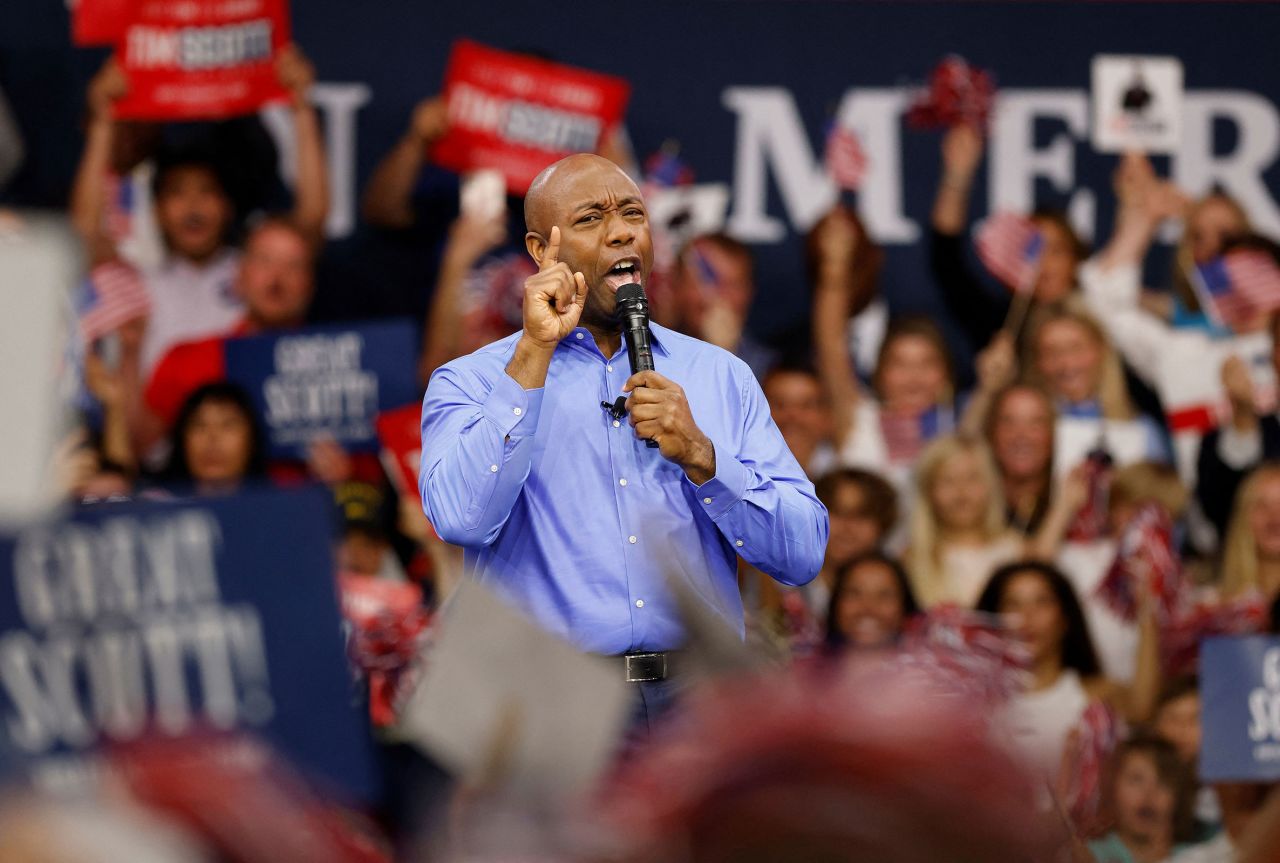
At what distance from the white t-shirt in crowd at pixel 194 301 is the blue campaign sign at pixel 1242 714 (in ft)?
9.28

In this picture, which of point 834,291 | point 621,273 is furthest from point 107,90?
point 621,273

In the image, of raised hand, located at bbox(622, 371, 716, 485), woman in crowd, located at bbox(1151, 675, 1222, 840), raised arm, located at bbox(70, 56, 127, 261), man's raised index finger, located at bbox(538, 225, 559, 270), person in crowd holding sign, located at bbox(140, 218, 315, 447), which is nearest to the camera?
raised hand, located at bbox(622, 371, 716, 485)

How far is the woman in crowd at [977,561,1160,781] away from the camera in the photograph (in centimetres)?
471

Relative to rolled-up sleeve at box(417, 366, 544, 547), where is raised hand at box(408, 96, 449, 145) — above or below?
above

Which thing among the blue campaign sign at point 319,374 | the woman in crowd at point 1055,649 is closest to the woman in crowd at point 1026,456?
the woman in crowd at point 1055,649

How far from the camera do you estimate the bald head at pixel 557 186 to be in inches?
114

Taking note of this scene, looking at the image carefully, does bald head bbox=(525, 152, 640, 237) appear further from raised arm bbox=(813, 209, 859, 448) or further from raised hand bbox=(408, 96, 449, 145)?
raised arm bbox=(813, 209, 859, 448)

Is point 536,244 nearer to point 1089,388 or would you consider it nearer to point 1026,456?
point 1026,456

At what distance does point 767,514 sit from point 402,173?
3176 millimetres

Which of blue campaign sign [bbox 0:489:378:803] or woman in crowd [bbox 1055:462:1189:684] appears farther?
woman in crowd [bbox 1055:462:1189:684]

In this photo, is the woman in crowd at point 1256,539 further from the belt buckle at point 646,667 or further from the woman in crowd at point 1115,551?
the belt buckle at point 646,667

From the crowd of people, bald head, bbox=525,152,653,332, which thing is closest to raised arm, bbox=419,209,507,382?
the crowd of people

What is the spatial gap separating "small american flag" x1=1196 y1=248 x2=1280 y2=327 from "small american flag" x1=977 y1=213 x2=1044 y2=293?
0.49 meters

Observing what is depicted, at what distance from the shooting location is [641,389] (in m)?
2.54
